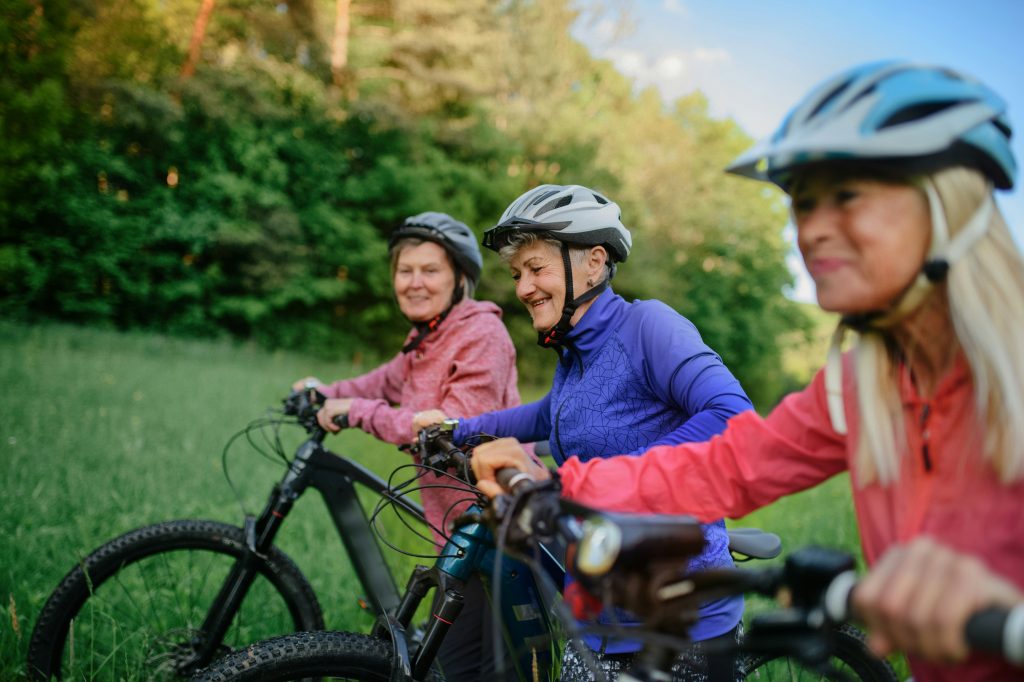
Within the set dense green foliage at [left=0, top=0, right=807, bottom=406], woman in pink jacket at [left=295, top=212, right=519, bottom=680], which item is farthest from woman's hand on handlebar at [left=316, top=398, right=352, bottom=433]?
dense green foliage at [left=0, top=0, right=807, bottom=406]

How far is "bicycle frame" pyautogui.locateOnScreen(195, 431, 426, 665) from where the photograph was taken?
116 inches

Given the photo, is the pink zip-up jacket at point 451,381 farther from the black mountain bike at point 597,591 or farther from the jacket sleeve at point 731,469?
the jacket sleeve at point 731,469

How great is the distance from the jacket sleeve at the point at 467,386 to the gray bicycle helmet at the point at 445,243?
195mm

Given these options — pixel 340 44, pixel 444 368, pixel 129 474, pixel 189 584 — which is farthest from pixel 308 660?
pixel 340 44

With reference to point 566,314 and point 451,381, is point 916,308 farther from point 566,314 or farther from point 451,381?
point 451,381

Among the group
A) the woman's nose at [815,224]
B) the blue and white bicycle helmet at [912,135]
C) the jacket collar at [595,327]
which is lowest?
the jacket collar at [595,327]

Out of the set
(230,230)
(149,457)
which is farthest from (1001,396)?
(230,230)

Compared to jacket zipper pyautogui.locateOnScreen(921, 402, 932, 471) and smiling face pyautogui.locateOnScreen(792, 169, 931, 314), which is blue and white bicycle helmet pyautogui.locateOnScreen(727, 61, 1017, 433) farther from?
jacket zipper pyautogui.locateOnScreen(921, 402, 932, 471)

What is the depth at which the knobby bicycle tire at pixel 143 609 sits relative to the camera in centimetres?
285

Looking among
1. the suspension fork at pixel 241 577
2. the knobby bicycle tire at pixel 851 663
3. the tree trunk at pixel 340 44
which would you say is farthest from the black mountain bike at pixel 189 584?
the tree trunk at pixel 340 44

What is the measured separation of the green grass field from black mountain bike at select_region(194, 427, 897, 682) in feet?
5.51

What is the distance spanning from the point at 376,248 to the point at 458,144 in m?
5.03

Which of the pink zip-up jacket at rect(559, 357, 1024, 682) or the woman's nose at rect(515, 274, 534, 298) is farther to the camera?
the woman's nose at rect(515, 274, 534, 298)

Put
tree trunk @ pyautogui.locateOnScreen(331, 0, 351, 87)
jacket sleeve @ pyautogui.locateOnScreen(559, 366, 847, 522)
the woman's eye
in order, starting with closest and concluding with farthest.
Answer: the woman's eye, jacket sleeve @ pyautogui.locateOnScreen(559, 366, 847, 522), tree trunk @ pyautogui.locateOnScreen(331, 0, 351, 87)
